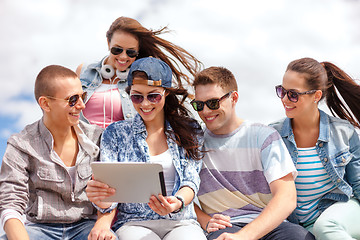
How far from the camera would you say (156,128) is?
442 cm

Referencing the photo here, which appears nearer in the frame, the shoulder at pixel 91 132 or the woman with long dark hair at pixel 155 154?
the woman with long dark hair at pixel 155 154

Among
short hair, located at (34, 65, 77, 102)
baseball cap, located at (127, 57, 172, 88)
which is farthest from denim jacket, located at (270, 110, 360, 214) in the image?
short hair, located at (34, 65, 77, 102)

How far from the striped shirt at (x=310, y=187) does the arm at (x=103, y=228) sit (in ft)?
6.31

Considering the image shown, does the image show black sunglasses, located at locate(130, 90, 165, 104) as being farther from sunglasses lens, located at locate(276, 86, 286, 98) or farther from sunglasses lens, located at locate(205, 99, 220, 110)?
sunglasses lens, located at locate(276, 86, 286, 98)

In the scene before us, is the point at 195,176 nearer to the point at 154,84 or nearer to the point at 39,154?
the point at 154,84

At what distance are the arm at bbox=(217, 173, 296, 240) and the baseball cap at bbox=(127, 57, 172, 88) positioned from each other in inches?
55.9

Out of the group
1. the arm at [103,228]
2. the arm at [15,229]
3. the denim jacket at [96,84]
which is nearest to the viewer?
the arm at [103,228]

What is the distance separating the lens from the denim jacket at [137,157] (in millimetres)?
4039

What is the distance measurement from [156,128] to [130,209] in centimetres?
85

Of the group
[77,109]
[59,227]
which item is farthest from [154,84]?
[59,227]

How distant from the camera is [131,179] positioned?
3.61 m

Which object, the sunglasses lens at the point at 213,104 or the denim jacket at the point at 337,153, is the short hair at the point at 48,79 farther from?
the denim jacket at the point at 337,153

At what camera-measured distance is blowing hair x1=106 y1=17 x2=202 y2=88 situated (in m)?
5.55

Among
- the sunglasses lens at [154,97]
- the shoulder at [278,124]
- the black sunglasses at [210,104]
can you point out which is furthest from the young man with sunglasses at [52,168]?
the shoulder at [278,124]
